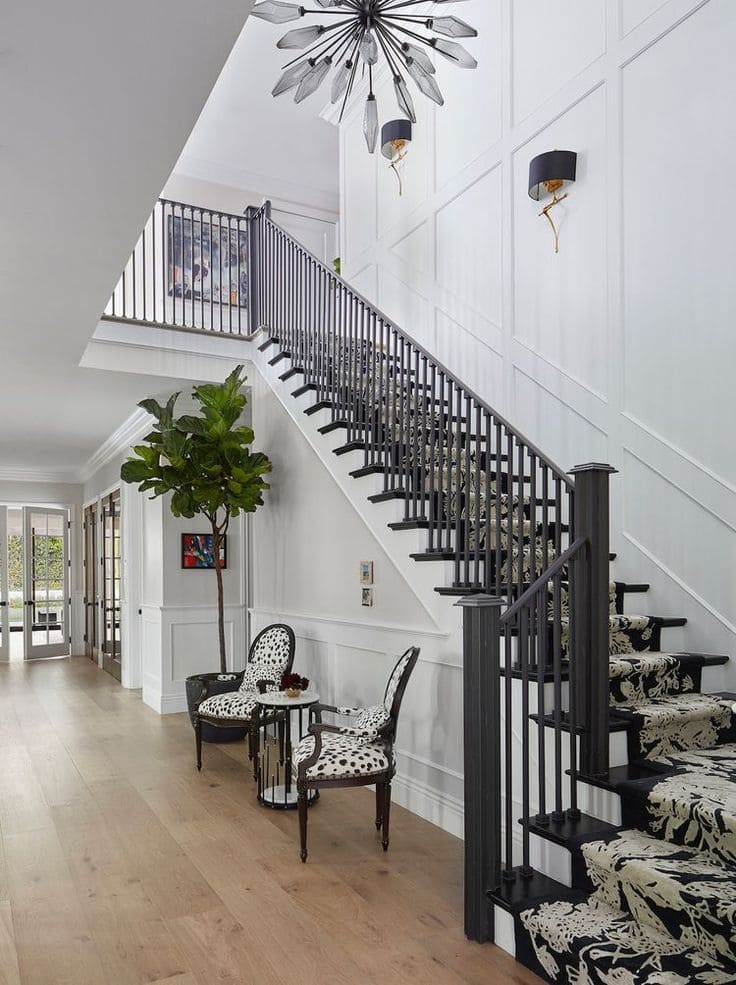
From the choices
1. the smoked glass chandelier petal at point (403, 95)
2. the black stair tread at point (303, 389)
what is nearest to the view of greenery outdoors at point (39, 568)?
the black stair tread at point (303, 389)

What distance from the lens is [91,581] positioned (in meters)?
11.7

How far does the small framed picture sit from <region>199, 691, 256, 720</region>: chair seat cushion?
2.37 meters

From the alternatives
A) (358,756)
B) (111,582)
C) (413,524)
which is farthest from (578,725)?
(111,582)

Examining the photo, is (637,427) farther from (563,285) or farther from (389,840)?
(389,840)

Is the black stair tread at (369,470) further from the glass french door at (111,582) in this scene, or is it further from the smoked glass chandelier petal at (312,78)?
the glass french door at (111,582)

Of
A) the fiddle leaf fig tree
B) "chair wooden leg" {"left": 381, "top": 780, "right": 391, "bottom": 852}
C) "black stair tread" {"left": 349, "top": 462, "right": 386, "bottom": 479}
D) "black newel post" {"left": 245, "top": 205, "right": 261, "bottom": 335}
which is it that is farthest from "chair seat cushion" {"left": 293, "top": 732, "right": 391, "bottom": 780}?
"black newel post" {"left": 245, "top": 205, "right": 261, "bottom": 335}

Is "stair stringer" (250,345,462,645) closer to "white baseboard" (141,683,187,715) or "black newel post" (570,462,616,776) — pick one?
"black newel post" (570,462,616,776)

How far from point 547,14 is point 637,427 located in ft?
9.36

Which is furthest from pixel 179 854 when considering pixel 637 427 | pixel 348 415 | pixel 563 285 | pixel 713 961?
pixel 563 285

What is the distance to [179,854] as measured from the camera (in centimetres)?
356

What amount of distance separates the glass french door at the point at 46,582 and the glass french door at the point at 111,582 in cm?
181

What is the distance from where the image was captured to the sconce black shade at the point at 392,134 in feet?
20.7

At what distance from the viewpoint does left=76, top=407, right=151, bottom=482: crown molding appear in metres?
7.82

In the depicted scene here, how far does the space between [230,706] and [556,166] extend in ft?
13.2
